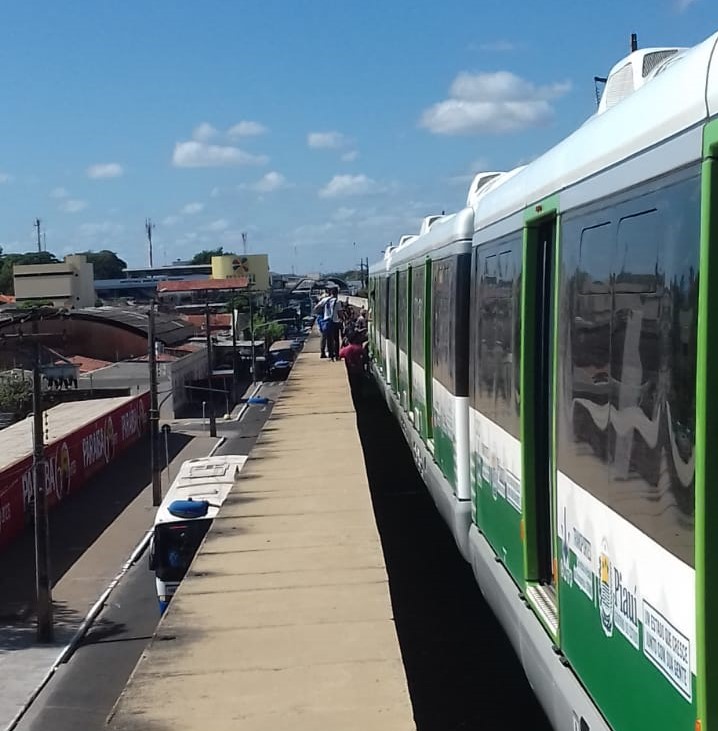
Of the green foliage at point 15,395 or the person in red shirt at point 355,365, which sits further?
the green foliage at point 15,395

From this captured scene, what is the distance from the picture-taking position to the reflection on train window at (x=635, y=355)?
3.34 m

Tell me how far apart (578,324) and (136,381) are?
5892 centimetres

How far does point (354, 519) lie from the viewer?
10.5m

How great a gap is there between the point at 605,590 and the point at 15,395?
51000mm

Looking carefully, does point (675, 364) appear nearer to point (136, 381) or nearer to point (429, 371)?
point (429, 371)

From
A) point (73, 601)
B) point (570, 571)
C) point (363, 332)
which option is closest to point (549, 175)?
point (570, 571)

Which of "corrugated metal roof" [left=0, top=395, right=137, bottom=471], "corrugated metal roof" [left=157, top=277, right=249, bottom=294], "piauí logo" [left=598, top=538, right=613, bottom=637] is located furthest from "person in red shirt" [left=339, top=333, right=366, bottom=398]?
"corrugated metal roof" [left=157, top=277, right=249, bottom=294]

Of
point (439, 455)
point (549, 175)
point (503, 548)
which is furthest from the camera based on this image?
point (439, 455)

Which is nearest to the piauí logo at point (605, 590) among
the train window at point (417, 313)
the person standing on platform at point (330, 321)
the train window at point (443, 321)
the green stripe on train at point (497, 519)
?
the green stripe on train at point (497, 519)

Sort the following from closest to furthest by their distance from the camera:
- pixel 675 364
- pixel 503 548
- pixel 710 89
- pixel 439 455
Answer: pixel 710 89 < pixel 675 364 < pixel 503 548 < pixel 439 455

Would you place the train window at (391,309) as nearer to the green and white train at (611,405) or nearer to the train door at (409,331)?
the train door at (409,331)

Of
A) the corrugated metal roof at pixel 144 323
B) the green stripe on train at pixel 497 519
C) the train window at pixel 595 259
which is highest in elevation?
the train window at pixel 595 259

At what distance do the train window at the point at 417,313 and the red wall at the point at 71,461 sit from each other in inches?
771

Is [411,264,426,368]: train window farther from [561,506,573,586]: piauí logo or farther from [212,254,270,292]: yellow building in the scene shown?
[212,254,270,292]: yellow building
